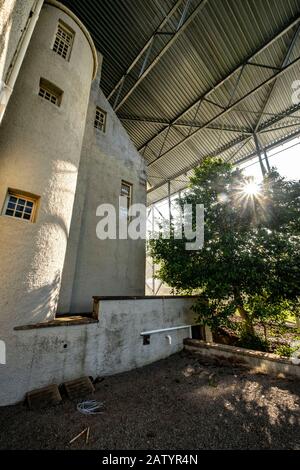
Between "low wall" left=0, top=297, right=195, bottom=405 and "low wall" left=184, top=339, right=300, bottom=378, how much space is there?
74 centimetres

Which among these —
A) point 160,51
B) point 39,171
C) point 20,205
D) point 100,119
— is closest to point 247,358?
point 20,205

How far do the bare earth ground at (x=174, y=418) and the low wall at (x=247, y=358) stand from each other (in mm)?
314

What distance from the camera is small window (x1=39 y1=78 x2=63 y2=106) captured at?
5.87m

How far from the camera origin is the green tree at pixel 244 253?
6.31 meters

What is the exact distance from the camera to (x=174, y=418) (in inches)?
141

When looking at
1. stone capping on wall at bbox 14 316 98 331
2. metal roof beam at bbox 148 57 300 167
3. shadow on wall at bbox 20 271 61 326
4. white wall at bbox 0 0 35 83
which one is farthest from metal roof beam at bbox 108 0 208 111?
stone capping on wall at bbox 14 316 98 331

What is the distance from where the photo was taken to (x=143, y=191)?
973 cm

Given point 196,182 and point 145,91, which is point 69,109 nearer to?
point 196,182

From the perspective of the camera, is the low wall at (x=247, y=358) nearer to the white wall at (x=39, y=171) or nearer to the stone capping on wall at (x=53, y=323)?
the stone capping on wall at (x=53, y=323)

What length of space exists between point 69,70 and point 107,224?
16.1 ft

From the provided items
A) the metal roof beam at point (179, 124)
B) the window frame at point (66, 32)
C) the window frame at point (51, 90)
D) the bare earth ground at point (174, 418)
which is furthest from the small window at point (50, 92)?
the metal roof beam at point (179, 124)

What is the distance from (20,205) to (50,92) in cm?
367

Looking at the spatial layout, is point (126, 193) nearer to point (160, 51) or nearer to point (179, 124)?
point (160, 51)

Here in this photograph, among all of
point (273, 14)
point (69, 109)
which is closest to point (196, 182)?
point (69, 109)
